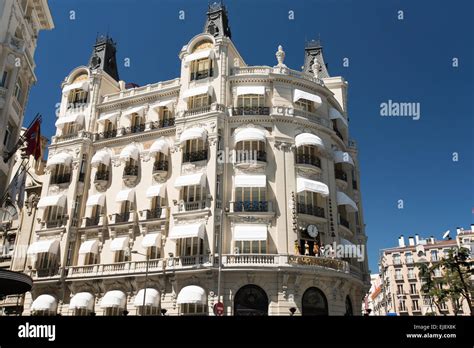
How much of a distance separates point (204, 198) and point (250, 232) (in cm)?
472

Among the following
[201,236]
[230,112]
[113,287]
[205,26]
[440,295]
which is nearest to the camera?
[201,236]

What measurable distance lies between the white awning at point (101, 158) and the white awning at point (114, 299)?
477 inches

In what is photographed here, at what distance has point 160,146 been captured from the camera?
35875 mm

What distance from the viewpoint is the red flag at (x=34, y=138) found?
1086 inches

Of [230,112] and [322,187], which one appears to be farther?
[230,112]

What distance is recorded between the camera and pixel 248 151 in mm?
34000

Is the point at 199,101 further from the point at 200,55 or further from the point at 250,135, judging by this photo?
the point at 250,135

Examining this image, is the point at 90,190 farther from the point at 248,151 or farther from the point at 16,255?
the point at 248,151

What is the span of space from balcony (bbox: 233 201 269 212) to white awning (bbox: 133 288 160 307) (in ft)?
28.7

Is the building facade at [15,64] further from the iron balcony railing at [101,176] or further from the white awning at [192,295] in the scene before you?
the white awning at [192,295]
